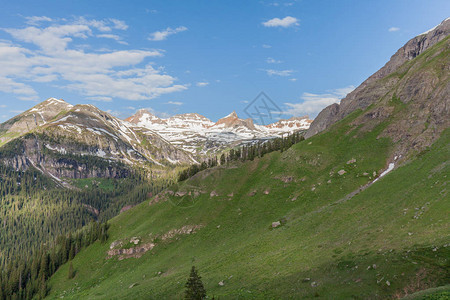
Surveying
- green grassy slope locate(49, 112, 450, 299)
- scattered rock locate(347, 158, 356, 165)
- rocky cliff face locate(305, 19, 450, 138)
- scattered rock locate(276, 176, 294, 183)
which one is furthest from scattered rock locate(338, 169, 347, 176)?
rocky cliff face locate(305, 19, 450, 138)

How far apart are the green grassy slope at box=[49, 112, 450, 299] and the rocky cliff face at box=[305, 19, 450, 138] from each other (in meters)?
17.5

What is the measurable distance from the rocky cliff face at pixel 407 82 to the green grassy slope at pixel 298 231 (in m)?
17.5

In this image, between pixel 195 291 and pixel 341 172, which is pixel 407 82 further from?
Answer: pixel 195 291

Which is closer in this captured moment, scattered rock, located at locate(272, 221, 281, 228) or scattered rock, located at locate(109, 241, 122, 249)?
scattered rock, located at locate(272, 221, 281, 228)

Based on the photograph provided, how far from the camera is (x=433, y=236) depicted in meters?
36.3

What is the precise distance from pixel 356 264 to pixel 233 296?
64.8 ft

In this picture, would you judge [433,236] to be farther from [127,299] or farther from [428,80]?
[428,80]

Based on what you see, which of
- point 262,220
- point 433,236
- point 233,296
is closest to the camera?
point 433,236

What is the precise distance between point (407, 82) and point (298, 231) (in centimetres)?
8939

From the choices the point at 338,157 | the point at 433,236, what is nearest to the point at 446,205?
the point at 433,236

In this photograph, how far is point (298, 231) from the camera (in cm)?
6644

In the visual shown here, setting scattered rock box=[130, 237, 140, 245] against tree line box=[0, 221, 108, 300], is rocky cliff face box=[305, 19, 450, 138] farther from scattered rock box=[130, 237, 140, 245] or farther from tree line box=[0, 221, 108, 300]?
tree line box=[0, 221, 108, 300]

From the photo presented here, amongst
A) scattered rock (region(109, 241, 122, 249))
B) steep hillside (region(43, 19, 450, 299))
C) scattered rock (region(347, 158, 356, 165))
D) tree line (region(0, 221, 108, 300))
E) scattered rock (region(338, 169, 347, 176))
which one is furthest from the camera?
tree line (region(0, 221, 108, 300))

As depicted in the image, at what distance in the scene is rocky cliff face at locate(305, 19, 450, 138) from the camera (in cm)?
9881
